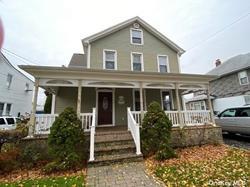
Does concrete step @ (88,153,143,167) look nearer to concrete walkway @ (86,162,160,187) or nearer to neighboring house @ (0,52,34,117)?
concrete walkway @ (86,162,160,187)

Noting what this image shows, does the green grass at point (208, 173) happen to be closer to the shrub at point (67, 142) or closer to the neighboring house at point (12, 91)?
the shrub at point (67, 142)

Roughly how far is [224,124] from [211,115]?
95.0 inches

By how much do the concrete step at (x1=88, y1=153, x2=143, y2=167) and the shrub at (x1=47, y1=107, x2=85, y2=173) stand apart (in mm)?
624

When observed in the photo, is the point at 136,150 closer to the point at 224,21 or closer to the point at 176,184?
the point at 176,184

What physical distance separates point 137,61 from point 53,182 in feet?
29.8

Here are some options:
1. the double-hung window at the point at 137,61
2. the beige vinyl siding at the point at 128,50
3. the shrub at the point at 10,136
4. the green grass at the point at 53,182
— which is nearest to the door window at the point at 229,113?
the beige vinyl siding at the point at 128,50

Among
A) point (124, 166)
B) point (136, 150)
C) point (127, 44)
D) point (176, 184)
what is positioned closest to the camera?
point (176, 184)

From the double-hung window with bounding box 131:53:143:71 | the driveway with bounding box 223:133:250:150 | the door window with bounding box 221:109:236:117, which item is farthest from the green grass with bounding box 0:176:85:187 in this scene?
the door window with bounding box 221:109:236:117

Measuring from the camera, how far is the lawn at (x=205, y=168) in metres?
4.07

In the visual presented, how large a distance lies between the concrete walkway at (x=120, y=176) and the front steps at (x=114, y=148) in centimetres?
24

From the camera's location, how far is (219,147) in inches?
298

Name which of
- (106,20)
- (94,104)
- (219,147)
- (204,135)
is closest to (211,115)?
(204,135)

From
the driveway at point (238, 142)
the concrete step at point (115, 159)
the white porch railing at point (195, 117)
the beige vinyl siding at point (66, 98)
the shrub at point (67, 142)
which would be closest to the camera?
the shrub at point (67, 142)

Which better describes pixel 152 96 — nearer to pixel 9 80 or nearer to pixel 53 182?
pixel 53 182
